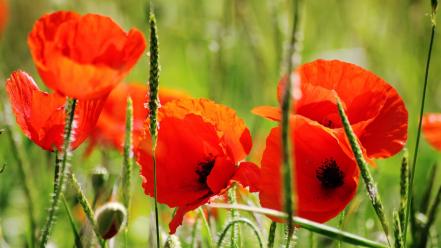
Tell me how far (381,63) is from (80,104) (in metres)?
2.14

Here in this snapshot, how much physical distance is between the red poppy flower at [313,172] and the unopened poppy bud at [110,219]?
0.18m

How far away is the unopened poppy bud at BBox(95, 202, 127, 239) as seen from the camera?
107 centimetres

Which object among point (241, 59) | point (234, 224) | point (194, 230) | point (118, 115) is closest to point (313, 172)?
point (234, 224)

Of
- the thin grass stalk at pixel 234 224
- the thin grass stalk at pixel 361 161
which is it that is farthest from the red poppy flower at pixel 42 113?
the thin grass stalk at pixel 361 161

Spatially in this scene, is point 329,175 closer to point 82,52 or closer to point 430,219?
point 430,219

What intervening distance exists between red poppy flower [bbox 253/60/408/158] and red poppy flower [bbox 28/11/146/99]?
0.84ft

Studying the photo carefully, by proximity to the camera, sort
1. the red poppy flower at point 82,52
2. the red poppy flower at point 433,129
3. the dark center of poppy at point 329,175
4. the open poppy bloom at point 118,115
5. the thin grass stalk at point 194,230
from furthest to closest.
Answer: the open poppy bloom at point 118,115 < the red poppy flower at point 433,129 < the thin grass stalk at point 194,230 < the dark center of poppy at point 329,175 < the red poppy flower at point 82,52

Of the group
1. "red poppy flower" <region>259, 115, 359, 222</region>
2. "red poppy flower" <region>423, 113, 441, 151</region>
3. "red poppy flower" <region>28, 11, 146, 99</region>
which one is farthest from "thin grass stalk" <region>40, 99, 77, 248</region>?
"red poppy flower" <region>423, 113, 441, 151</region>

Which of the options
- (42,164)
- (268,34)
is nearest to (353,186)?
(42,164)

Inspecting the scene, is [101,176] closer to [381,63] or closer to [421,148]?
[421,148]

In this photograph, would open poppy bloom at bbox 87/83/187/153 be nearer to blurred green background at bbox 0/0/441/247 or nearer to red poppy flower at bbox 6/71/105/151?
blurred green background at bbox 0/0/441/247

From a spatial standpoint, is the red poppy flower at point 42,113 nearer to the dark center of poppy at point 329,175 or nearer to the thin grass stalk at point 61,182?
the thin grass stalk at point 61,182

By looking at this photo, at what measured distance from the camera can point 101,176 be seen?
1383mm

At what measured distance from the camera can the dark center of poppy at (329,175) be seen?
1.15 metres
